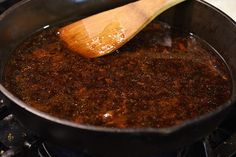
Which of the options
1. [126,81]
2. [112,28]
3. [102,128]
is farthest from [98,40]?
[102,128]

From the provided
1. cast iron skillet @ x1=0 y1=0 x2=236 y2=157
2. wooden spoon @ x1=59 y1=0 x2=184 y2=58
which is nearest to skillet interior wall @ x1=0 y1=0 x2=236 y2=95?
cast iron skillet @ x1=0 y1=0 x2=236 y2=157

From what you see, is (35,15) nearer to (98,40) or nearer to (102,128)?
(98,40)

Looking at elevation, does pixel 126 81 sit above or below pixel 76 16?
below

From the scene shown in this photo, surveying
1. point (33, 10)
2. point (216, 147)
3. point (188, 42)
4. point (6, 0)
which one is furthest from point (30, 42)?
point (216, 147)

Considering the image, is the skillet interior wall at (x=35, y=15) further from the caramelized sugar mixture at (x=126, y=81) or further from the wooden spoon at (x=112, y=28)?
the wooden spoon at (x=112, y=28)

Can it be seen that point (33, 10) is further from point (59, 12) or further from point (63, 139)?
point (63, 139)

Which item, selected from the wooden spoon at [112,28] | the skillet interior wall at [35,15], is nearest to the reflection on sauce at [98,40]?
the wooden spoon at [112,28]

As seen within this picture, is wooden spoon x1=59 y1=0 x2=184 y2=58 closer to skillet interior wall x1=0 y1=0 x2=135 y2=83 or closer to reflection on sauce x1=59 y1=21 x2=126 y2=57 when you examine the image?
reflection on sauce x1=59 y1=21 x2=126 y2=57
